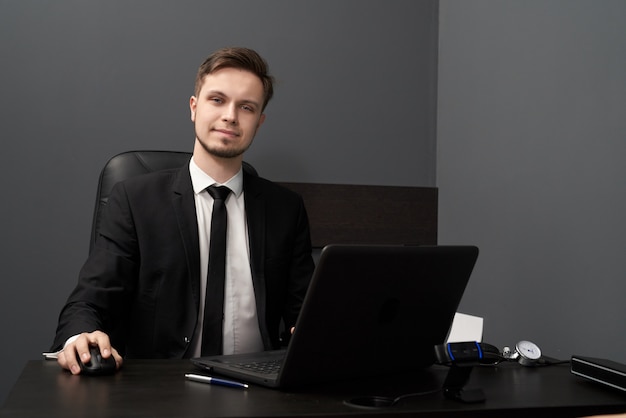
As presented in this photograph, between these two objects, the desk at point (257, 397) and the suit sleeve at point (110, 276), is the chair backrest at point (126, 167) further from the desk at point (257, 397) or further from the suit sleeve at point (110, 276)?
the desk at point (257, 397)

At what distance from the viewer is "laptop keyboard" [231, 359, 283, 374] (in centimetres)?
117

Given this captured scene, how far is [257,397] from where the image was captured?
1.04m

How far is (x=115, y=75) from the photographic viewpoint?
251 centimetres

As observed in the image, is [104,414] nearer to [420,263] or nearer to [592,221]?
[420,263]

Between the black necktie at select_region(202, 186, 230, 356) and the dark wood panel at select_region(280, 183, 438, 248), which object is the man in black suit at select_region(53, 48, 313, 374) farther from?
the dark wood panel at select_region(280, 183, 438, 248)

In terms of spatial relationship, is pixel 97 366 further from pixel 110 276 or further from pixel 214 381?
pixel 110 276

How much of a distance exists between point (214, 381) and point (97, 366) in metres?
0.22

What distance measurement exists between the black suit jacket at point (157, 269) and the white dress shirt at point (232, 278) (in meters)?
0.02

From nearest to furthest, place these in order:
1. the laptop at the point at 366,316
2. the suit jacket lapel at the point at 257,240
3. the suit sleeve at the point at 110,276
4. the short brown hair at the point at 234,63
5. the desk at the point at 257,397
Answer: the desk at the point at 257,397, the laptop at the point at 366,316, the suit sleeve at the point at 110,276, the suit jacket lapel at the point at 257,240, the short brown hair at the point at 234,63

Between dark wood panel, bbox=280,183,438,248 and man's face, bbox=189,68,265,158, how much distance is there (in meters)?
0.71

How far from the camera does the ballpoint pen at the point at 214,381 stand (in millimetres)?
1109

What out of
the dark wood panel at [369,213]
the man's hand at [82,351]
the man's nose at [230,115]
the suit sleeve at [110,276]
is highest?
the man's nose at [230,115]

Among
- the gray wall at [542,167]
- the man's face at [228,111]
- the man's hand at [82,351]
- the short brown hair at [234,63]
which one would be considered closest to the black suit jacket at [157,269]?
the man's face at [228,111]

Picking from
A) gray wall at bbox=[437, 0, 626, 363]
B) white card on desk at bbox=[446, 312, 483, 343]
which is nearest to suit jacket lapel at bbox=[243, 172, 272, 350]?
white card on desk at bbox=[446, 312, 483, 343]
